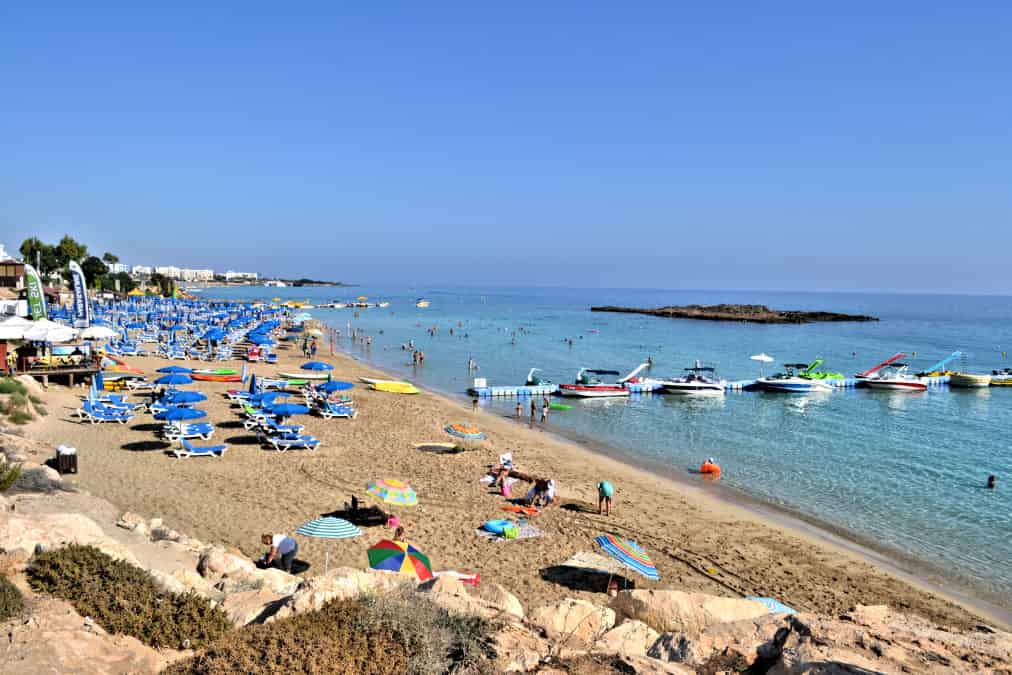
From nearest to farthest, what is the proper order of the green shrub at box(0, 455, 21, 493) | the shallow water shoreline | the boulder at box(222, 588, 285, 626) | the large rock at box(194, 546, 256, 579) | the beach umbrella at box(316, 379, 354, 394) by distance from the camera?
the boulder at box(222, 588, 285, 626) → the large rock at box(194, 546, 256, 579) → the green shrub at box(0, 455, 21, 493) → the shallow water shoreline → the beach umbrella at box(316, 379, 354, 394)

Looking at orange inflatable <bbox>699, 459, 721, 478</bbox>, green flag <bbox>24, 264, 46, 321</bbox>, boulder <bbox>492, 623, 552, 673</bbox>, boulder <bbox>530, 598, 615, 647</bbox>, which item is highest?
green flag <bbox>24, 264, 46, 321</bbox>

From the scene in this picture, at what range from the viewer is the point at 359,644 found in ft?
17.4

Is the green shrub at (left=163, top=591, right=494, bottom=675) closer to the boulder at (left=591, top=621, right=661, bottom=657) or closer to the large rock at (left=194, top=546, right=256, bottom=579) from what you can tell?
the boulder at (left=591, top=621, right=661, bottom=657)

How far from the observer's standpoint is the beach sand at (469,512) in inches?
469

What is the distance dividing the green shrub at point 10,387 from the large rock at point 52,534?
15128 millimetres

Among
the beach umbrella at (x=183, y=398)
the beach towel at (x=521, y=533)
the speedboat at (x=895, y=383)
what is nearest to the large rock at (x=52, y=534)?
the beach towel at (x=521, y=533)

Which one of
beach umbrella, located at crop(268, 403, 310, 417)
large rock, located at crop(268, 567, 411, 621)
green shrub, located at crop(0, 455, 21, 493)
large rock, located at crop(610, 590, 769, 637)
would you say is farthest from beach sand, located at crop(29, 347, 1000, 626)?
large rock, located at crop(268, 567, 411, 621)

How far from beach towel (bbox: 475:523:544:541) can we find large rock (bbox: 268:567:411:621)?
608 centimetres

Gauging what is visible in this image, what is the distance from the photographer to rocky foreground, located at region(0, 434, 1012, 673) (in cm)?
508

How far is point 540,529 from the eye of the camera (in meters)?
14.0

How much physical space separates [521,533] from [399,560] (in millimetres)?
4387

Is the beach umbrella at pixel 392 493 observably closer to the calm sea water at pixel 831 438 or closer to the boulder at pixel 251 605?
the boulder at pixel 251 605

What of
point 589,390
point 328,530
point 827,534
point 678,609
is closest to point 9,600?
point 328,530

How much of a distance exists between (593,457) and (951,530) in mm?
10498
